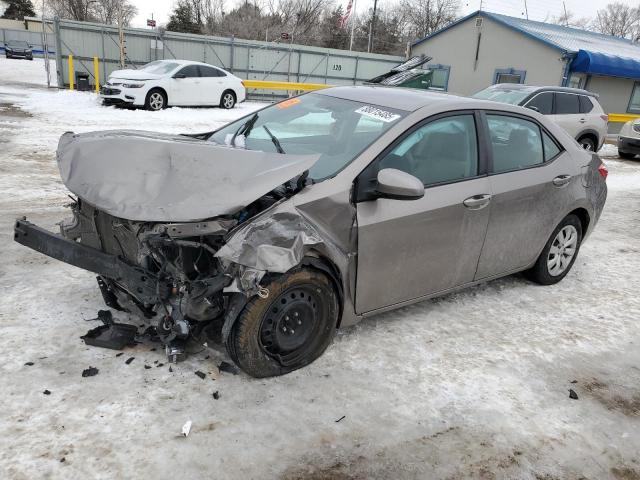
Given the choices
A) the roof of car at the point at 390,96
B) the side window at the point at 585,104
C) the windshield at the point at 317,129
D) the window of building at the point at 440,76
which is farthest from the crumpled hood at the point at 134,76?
the window of building at the point at 440,76

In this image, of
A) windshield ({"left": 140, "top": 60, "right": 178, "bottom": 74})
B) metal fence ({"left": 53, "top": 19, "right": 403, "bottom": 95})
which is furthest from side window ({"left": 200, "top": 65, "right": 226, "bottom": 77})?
metal fence ({"left": 53, "top": 19, "right": 403, "bottom": 95})

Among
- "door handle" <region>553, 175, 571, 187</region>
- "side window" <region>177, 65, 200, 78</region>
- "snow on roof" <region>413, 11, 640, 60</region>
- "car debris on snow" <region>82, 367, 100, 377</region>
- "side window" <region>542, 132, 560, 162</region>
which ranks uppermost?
"snow on roof" <region>413, 11, 640, 60</region>

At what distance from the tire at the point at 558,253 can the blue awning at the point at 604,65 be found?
17.9m

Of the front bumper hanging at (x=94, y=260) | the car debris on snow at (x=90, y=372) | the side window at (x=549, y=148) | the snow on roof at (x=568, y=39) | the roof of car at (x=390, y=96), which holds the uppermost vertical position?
the snow on roof at (x=568, y=39)

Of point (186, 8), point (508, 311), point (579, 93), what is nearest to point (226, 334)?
point (508, 311)

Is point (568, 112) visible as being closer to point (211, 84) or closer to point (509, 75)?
point (211, 84)

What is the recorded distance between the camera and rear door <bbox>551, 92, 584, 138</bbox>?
1209 centimetres

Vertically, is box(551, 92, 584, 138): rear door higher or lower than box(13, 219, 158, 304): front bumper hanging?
higher

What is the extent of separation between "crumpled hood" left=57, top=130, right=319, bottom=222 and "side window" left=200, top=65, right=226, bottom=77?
1437 cm

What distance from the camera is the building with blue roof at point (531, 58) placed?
2033cm

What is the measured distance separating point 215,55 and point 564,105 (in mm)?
15754

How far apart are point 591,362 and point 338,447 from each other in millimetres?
2114

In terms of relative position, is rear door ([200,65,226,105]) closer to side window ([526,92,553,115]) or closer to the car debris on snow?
side window ([526,92,553,115])

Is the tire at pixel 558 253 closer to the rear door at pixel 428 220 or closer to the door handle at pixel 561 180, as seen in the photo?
the door handle at pixel 561 180
